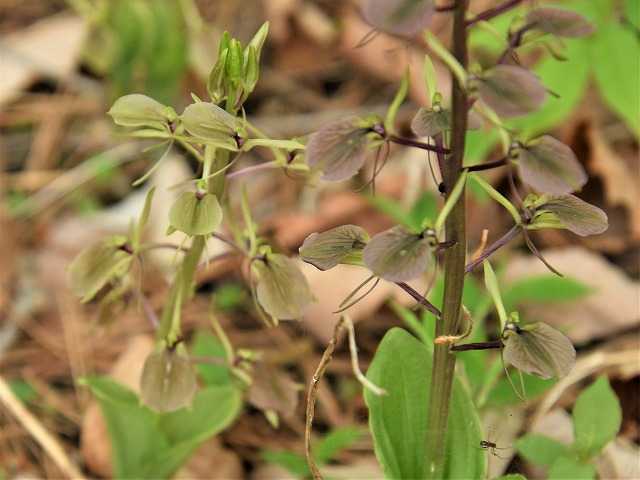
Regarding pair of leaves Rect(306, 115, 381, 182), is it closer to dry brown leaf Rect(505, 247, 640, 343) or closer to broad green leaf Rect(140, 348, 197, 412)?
broad green leaf Rect(140, 348, 197, 412)

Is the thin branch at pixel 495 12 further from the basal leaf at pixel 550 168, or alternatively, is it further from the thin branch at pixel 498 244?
the thin branch at pixel 498 244

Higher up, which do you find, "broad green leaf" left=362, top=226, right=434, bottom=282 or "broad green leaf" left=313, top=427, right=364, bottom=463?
"broad green leaf" left=362, top=226, right=434, bottom=282

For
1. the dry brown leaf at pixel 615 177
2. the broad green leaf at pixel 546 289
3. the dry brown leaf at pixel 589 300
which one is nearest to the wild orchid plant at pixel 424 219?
the broad green leaf at pixel 546 289

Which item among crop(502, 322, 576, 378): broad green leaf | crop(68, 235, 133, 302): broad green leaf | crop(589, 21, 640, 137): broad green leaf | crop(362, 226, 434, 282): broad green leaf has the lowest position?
crop(589, 21, 640, 137): broad green leaf

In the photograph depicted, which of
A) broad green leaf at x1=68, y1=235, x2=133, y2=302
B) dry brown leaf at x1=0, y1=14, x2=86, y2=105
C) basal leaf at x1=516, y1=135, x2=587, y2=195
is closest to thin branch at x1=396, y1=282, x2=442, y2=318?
basal leaf at x1=516, y1=135, x2=587, y2=195

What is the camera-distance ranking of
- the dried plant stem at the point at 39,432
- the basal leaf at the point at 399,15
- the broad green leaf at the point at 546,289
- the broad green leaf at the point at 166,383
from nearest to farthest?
the basal leaf at the point at 399,15
the broad green leaf at the point at 166,383
the dried plant stem at the point at 39,432
the broad green leaf at the point at 546,289

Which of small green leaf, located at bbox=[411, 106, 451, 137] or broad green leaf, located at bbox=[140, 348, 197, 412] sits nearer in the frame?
small green leaf, located at bbox=[411, 106, 451, 137]
